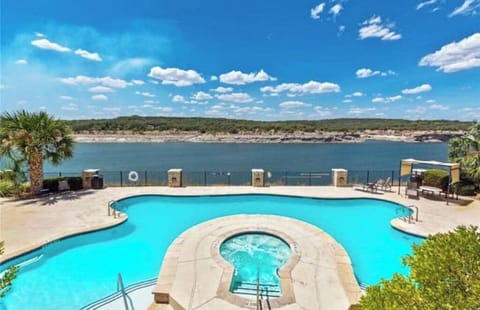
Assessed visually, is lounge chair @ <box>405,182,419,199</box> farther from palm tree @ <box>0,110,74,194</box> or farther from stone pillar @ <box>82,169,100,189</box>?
palm tree @ <box>0,110,74,194</box>

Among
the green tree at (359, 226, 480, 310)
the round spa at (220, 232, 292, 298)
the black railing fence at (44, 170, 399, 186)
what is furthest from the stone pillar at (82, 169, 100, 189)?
the green tree at (359, 226, 480, 310)

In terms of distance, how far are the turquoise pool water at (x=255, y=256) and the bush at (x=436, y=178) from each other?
8.78m

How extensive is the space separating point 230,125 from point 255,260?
275 ft

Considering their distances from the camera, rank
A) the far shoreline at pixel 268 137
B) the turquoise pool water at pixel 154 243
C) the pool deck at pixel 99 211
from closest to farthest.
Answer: the turquoise pool water at pixel 154 243, the pool deck at pixel 99 211, the far shoreline at pixel 268 137

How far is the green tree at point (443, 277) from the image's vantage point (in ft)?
7.02

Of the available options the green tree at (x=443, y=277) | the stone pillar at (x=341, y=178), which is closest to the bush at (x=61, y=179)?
the stone pillar at (x=341, y=178)

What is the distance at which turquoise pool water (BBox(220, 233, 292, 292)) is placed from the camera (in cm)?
588

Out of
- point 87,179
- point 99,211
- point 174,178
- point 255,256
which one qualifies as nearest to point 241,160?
point 174,178

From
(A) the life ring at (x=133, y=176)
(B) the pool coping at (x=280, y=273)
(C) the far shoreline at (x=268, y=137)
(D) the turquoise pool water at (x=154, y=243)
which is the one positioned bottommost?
(D) the turquoise pool water at (x=154, y=243)

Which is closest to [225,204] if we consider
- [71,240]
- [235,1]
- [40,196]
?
[71,240]

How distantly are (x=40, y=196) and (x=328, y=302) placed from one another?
39.1 ft

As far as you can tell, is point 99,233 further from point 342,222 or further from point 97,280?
point 342,222

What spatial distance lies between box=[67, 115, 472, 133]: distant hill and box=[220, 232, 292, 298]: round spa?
7644 cm

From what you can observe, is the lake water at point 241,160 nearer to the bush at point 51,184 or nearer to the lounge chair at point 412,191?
the bush at point 51,184
